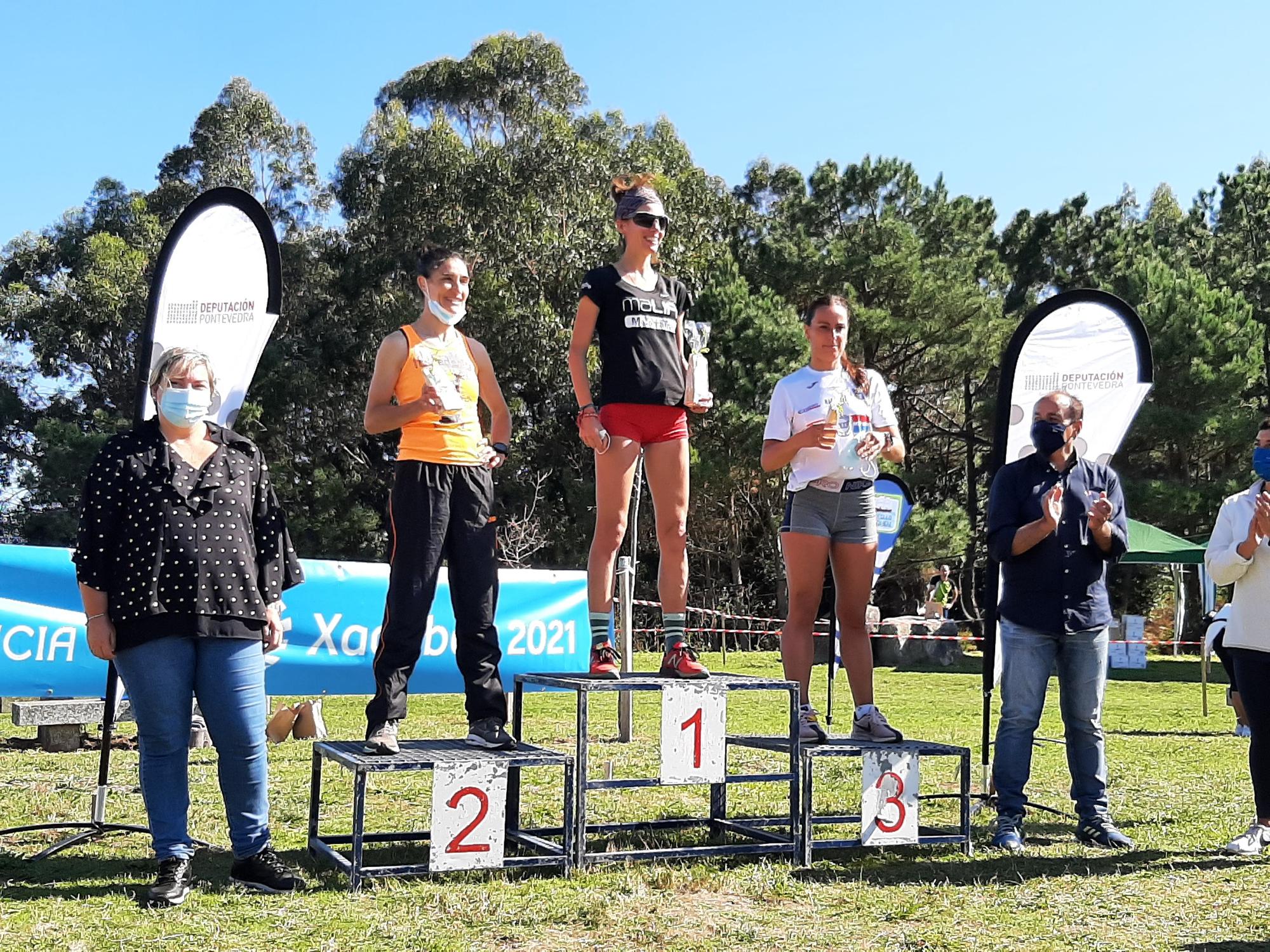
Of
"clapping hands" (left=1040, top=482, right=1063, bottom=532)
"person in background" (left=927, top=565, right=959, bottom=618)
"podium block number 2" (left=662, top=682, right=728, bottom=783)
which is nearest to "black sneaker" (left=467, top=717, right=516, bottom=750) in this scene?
"podium block number 2" (left=662, top=682, right=728, bottom=783)

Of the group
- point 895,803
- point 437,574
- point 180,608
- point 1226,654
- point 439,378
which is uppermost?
point 439,378

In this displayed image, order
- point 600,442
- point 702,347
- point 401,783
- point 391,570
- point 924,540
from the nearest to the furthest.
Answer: point 391,570, point 600,442, point 702,347, point 401,783, point 924,540

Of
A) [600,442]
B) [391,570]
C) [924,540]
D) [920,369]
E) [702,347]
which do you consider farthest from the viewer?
[920,369]

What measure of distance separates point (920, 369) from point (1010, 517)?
2336cm

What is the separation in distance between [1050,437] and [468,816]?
2.87 meters

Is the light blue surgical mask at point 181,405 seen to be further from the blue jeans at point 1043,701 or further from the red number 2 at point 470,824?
the blue jeans at point 1043,701

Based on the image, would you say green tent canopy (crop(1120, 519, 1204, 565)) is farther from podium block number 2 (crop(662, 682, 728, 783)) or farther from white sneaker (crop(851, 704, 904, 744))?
podium block number 2 (crop(662, 682, 728, 783))

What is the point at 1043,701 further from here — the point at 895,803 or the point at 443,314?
the point at 443,314

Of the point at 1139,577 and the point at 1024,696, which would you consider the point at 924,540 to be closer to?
the point at 1139,577

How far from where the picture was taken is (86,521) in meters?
3.89

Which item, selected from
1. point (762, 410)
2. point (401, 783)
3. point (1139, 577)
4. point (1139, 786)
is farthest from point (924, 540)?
point (401, 783)

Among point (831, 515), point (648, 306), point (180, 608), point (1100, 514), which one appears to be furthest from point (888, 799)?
point (180, 608)

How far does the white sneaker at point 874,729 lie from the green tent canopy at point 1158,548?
40.3 ft

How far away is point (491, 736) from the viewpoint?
4.61m
